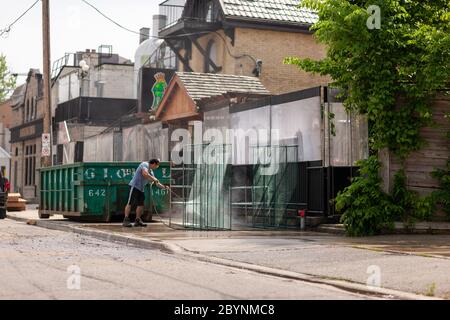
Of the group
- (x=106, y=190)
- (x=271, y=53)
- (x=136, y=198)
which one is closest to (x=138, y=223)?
(x=136, y=198)

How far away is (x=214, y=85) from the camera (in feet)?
89.1

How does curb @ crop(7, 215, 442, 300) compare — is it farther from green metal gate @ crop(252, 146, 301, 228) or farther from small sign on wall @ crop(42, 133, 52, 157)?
small sign on wall @ crop(42, 133, 52, 157)

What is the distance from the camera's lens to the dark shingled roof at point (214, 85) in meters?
26.4

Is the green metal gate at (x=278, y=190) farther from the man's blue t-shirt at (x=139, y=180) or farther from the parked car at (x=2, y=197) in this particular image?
the parked car at (x=2, y=197)

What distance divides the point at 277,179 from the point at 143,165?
3.24 metres

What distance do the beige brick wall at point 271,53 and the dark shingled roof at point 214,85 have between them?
5221mm

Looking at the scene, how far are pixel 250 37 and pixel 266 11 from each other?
151 cm

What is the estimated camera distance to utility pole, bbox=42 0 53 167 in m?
25.9

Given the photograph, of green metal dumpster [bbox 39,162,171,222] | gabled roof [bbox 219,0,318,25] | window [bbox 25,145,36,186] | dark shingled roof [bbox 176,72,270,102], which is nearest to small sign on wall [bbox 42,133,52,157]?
green metal dumpster [bbox 39,162,171,222]

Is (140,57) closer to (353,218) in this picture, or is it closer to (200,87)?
(200,87)

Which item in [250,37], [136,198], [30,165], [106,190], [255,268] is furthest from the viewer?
[30,165]

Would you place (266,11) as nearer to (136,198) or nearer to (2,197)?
(2,197)

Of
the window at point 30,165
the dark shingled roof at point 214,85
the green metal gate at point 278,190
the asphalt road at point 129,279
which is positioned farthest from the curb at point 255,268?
the window at point 30,165

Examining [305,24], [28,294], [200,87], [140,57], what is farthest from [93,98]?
[28,294]
